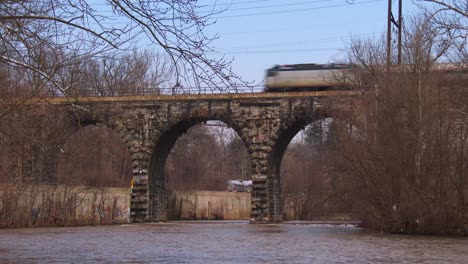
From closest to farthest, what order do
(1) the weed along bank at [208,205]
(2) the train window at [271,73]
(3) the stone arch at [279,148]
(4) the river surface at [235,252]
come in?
(4) the river surface at [235,252] < (3) the stone arch at [279,148] < (2) the train window at [271,73] < (1) the weed along bank at [208,205]

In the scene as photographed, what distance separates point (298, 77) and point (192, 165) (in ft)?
103

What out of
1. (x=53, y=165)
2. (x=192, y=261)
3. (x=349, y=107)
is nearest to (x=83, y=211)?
(x=53, y=165)

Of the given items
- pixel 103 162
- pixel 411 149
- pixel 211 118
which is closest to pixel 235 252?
pixel 411 149

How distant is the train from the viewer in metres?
48.1

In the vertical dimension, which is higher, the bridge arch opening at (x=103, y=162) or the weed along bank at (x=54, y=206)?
the bridge arch opening at (x=103, y=162)

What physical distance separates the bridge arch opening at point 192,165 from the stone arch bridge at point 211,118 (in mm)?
154

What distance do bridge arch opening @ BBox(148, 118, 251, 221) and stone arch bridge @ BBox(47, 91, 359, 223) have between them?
15 centimetres

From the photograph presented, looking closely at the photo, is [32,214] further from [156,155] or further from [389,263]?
[389,263]

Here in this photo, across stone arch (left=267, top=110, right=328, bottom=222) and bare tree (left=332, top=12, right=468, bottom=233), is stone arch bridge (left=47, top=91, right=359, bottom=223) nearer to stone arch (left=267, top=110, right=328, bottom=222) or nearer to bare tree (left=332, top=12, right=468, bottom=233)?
stone arch (left=267, top=110, right=328, bottom=222)

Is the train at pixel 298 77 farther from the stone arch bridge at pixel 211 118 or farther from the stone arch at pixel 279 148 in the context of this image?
the stone arch at pixel 279 148

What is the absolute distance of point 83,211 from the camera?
37656 mm

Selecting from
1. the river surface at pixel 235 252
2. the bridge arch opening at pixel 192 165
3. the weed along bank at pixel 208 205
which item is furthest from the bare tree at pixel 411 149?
the weed along bank at pixel 208 205

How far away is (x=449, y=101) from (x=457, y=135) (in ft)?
4.66

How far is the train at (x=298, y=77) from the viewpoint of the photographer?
48125 millimetres
